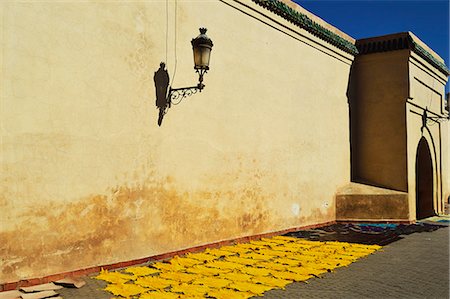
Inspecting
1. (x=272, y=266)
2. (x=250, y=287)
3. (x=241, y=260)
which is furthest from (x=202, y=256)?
(x=250, y=287)

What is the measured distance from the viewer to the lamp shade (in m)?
6.02

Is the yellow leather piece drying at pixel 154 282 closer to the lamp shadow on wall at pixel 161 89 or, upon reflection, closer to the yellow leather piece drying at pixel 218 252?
the yellow leather piece drying at pixel 218 252

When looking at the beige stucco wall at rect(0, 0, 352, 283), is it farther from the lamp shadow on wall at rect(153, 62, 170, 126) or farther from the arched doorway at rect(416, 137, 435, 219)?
the arched doorway at rect(416, 137, 435, 219)

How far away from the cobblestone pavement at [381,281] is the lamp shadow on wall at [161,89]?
244 cm

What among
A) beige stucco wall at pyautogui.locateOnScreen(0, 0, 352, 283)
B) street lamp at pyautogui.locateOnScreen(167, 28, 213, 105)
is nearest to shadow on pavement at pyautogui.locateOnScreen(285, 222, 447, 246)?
beige stucco wall at pyautogui.locateOnScreen(0, 0, 352, 283)

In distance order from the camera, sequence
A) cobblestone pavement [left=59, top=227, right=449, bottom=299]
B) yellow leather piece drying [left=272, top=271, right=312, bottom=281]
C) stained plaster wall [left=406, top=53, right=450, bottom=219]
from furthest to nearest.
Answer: stained plaster wall [left=406, top=53, right=450, bottom=219], yellow leather piece drying [left=272, top=271, right=312, bottom=281], cobblestone pavement [left=59, top=227, right=449, bottom=299]

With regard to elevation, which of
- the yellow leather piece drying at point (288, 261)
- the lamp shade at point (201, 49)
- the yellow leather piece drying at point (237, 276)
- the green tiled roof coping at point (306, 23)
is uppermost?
the green tiled roof coping at point (306, 23)

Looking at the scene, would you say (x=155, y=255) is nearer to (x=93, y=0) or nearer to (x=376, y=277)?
(x=376, y=277)

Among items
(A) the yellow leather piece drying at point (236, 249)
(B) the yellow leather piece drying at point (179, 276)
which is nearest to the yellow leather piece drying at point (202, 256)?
(A) the yellow leather piece drying at point (236, 249)

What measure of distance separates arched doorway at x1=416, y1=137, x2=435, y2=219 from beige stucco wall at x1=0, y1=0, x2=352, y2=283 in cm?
489

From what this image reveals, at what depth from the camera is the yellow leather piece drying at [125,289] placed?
4.19m

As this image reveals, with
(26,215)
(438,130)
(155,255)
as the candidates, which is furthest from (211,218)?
(438,130)

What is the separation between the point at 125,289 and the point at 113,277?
1.89 ft

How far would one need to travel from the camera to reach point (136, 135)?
5664 millimetres
